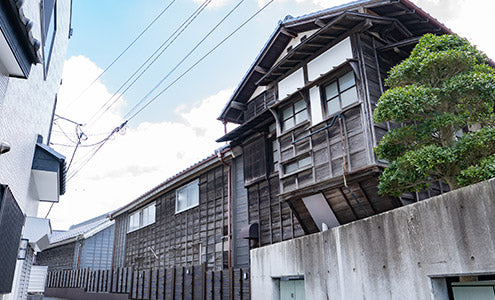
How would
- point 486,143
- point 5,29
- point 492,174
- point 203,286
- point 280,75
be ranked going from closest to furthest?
point 5,29 < point 492,174 < point 486,143 < point 280,75 < point 203,286

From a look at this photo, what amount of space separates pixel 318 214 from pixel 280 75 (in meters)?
4.96

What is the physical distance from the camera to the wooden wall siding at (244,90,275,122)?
13.7 m

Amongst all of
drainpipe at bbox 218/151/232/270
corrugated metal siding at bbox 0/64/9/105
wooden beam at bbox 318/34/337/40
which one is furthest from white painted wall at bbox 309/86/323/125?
corrugated metal siding at bbox 0/64/9/105

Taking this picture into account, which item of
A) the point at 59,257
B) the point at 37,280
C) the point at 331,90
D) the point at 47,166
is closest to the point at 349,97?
the point at 331,90

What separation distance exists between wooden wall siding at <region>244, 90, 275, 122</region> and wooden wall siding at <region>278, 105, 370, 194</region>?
2.35 metres

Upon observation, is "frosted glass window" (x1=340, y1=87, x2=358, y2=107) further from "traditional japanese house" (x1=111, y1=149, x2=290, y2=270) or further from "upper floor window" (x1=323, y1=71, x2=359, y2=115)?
"traditional japanese house" (x1=111, y1=149, x2=290, y2=270)

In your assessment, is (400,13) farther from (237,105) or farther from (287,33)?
(237,105)

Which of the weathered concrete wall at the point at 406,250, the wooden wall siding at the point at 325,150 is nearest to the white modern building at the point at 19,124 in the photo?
the weathered concrete wall at the point at 406,250

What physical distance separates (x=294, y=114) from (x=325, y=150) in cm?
199

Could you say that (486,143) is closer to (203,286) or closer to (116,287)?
(203,286)

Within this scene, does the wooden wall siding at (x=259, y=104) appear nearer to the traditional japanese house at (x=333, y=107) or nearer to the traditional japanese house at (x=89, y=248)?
the traditional japanese house at (x=333, y=107)

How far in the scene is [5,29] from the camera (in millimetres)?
4684

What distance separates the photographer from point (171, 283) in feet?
52.3

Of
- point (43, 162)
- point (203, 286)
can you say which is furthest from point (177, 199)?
point (43, 162)
